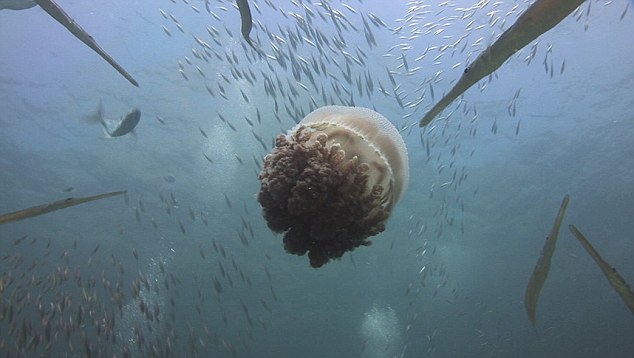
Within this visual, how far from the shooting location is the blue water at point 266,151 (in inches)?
626

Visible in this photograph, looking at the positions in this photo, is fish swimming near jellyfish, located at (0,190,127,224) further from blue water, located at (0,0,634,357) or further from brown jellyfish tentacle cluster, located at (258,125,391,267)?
blue water, located at (0,0,634,357)

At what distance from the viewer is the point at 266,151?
17.5 meters

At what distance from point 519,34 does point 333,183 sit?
4.46ft

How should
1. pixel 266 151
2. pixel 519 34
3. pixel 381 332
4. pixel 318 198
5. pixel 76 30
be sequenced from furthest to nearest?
pixel 381 332
pixel 266 151
pixel 76 30
pixel 318 198
pixel 519 34

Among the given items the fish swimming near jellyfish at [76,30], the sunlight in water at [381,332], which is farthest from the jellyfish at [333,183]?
the sunlight in water at [381,332]

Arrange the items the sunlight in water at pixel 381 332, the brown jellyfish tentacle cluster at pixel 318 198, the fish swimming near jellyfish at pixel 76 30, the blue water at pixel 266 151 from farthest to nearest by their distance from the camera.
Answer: the sunlight in water at pixel 381 332 < the blue water at pixel 266 151 < the fish swimming near jellyfish at pixel 76 30 < the brown jellyfish tentacle cluster at pixel 318 198

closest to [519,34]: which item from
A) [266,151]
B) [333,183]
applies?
[333,183]

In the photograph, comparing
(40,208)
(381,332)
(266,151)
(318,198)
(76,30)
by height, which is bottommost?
(381,332)

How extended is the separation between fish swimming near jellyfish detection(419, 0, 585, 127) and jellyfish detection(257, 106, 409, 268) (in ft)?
2.15

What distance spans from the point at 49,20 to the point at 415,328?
4046 centimetres

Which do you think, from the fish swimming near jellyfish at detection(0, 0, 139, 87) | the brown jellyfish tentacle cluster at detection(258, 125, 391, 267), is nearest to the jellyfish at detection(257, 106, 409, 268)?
the brown jellyfish tentacle cluster at detection(258, 125, 391, 267)

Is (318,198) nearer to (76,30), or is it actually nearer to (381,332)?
(76,30)

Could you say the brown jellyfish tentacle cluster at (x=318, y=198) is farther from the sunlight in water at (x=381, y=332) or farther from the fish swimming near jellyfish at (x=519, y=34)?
the sunlight in water at (x=381, y=332)

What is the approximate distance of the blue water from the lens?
15906 millimetres
